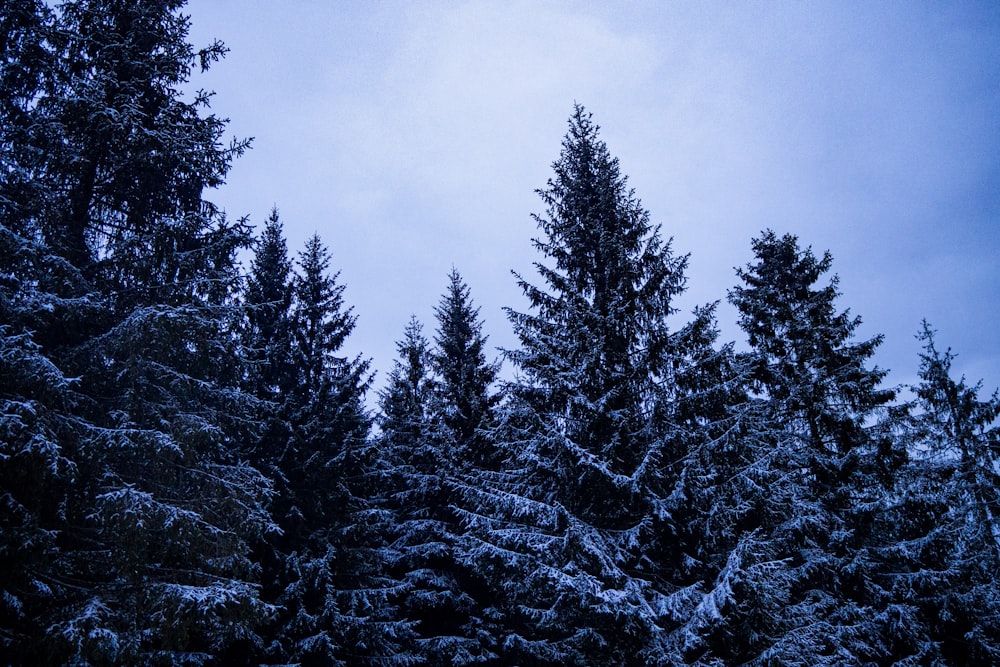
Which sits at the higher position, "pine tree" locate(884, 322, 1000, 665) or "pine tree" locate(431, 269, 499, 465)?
"pine tree" locate(431, 269, 499, 465)

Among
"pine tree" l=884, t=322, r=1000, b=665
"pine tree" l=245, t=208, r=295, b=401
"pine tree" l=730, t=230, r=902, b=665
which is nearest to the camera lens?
"pine tree" l=730, t=230, r=902, b=665

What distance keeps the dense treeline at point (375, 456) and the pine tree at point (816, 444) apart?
3.6 inches

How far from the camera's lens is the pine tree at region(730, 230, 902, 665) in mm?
11766

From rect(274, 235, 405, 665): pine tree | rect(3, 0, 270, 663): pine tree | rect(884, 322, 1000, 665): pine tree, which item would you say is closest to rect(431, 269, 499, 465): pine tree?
rect(274, 235, 405, 665): pine tree

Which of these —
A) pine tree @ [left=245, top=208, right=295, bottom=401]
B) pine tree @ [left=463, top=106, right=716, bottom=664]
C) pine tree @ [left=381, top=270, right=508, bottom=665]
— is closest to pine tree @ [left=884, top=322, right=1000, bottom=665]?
pine tree @ [left=463, top=106, right=716, bottom=664]

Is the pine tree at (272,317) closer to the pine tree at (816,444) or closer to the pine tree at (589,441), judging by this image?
the pine tree at (589,441)

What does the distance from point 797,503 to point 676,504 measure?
143 inches

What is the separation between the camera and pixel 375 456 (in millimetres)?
16203

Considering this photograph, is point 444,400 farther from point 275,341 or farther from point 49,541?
point 49,541

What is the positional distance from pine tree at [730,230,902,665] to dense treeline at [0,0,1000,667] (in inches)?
3.6

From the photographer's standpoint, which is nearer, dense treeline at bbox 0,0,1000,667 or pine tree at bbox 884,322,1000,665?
dense treeline at bbox 0,0,1000,667

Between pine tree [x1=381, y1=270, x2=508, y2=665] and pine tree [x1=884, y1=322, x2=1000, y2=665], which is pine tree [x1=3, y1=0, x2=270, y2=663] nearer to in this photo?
pine tree [x1=381, y1=270, x2=508, y2=665]

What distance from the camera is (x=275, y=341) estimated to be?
53.0ft

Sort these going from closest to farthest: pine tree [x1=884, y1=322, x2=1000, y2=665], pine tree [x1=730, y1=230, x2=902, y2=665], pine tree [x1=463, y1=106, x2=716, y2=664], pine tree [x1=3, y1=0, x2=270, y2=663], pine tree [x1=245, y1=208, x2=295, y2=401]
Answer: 1. pine tree [x1=3, y1=0, x2=270, y2=663]
2. pine tree [x1=463, y1=106, x2=716, y2=664]
3. pine tree [x1=730, y1=230, x2=902, y2=665]
4. pine tree [x1=884, y1=322, x2=1000, y2=665]
5. pine tree [x1=245, y1=208, x2=295, y2=401]
